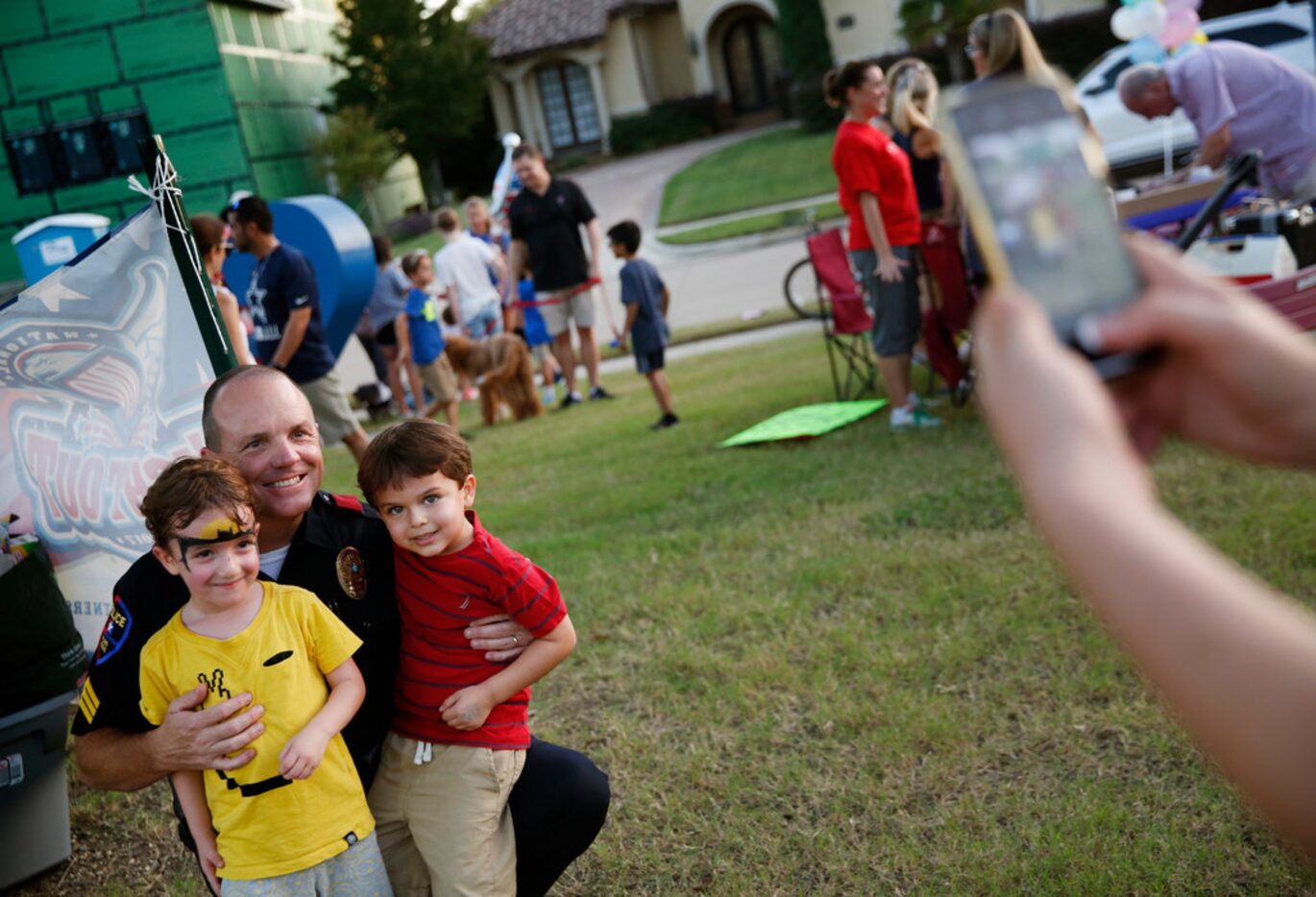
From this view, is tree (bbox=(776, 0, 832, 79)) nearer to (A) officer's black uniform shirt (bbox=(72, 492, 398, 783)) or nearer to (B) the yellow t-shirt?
(A) officer's black uniform shirt (bbox=(72, 492, 398, 783))

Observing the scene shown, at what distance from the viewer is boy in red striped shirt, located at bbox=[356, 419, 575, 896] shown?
2668 mm

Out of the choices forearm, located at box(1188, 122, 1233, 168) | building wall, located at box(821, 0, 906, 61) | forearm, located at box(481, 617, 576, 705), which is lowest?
forearm, located at box(481, 617, 576, 705)

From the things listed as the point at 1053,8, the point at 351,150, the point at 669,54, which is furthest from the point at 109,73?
the point at 1053,8

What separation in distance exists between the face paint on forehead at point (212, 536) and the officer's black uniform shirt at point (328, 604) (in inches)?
9.1

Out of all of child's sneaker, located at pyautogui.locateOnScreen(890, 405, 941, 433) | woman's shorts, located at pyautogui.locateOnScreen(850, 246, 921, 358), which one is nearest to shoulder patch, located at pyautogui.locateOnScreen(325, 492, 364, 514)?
woman's shorts, located at pyautogui.locateOnScreen(850, 246, 921, 358)

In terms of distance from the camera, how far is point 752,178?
27188 mm

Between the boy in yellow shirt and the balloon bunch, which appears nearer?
the boy in yellow shirt

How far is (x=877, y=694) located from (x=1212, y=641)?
11.0 feet

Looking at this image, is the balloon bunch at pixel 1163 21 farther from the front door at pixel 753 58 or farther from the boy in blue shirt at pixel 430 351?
the front door at pixel 753 58

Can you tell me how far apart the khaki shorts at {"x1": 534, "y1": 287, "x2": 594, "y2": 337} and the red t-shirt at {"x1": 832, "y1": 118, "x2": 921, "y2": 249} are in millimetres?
3602

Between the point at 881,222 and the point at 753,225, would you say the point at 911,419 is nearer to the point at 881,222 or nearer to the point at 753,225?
the point at 881,222

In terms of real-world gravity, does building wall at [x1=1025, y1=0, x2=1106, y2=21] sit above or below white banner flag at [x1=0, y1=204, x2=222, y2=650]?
above

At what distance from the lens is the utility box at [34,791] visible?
11.6ft

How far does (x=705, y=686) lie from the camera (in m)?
4.34
